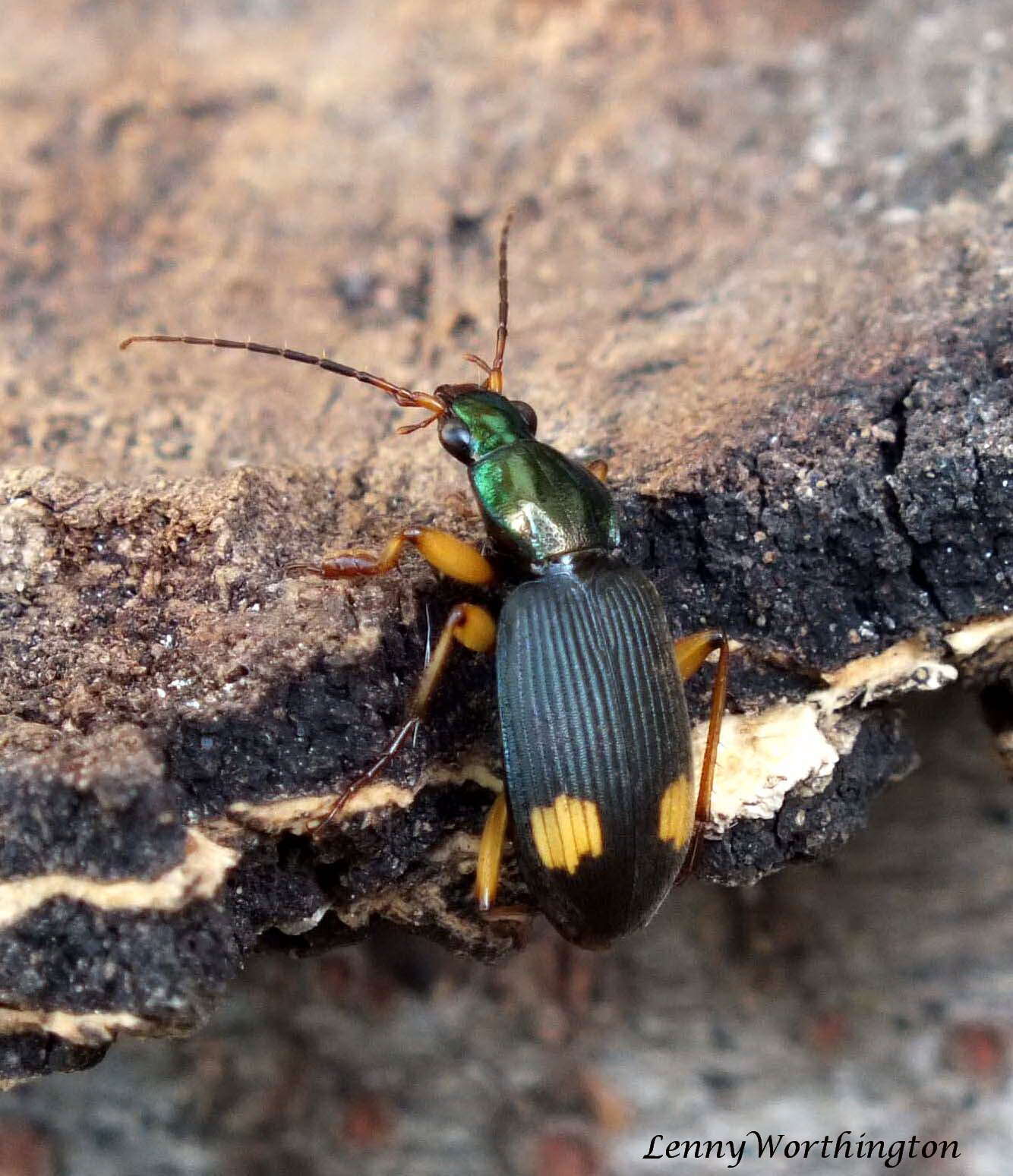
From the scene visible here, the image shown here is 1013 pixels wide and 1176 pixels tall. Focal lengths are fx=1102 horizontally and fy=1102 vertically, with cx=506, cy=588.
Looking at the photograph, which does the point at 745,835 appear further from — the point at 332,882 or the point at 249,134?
the point at 249,134

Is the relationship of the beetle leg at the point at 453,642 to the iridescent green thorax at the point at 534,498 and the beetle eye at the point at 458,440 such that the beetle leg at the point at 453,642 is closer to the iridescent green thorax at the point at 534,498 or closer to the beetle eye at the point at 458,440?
the iridescent green thorax at the point at 534,498

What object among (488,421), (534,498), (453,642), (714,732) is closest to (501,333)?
(488,421)

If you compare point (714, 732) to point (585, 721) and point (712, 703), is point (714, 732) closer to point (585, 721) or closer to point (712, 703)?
point (712, 703)

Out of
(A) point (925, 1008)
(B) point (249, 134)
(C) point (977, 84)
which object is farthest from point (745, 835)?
(B) point (249, 134)

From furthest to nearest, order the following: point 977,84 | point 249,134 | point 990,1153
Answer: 1. point 249,134
2. point 977,84
3. point 990,1153

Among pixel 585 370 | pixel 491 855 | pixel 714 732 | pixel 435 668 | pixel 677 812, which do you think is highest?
pixel 585 370

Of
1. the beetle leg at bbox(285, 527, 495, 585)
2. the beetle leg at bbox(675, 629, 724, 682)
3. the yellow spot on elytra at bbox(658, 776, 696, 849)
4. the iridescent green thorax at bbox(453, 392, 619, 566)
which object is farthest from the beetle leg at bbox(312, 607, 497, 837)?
the yellow spot on elytra at bbox(658, 776, 696, 849)
